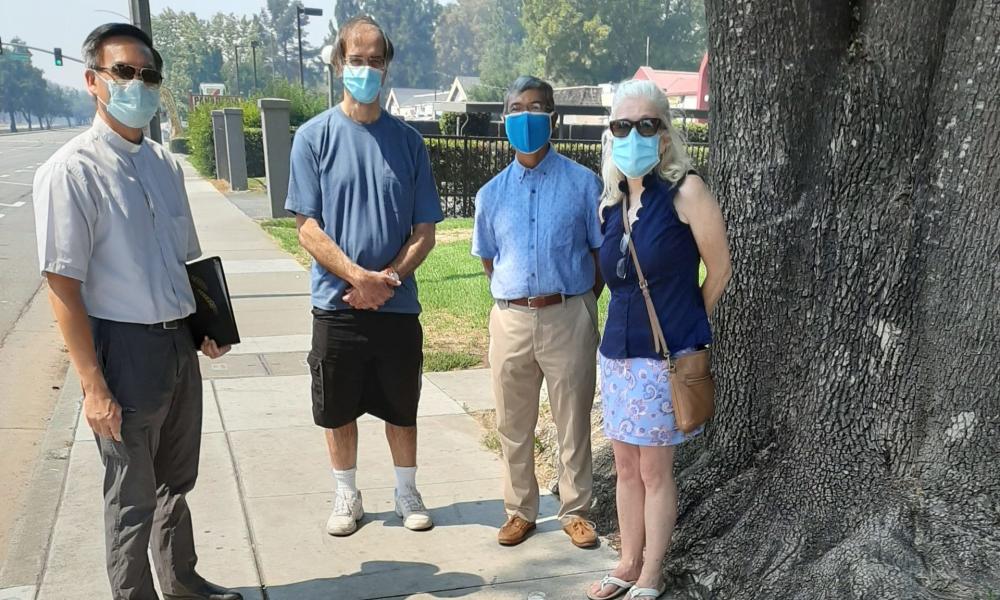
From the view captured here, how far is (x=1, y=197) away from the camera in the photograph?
2095cm

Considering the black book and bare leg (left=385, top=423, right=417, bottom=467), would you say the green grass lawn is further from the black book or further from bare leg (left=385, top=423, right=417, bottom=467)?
the black book

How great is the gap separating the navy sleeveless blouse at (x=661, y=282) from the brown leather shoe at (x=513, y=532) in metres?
1.17

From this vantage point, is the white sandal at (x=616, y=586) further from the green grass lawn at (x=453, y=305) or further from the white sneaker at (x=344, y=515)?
the green grass lawn at (x=453, y=305)

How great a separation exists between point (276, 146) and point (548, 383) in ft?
43.7

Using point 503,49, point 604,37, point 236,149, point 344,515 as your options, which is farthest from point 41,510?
point 503,49

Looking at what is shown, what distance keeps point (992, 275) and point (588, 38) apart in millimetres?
94711

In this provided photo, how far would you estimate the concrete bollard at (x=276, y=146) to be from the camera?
1587 centimetres

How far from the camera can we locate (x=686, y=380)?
117 inches

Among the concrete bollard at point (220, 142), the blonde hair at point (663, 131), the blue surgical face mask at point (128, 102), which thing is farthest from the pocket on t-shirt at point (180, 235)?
the concrete bollard at point (220, 142)

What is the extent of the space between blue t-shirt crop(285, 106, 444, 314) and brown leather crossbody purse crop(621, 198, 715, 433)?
1.16 meters

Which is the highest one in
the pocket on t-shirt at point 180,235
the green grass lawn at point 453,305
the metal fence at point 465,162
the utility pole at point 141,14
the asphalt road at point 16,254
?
the utility pole at point 141,14

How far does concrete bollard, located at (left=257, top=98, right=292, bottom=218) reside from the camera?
15.9 meters

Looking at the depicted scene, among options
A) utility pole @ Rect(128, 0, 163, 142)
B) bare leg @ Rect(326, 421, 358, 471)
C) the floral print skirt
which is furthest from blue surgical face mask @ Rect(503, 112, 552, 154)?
utility pole @ Rect(128, 0, 163, 142)

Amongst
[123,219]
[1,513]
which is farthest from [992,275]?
[1,513]
